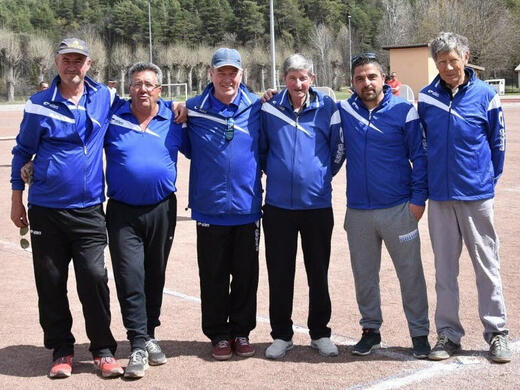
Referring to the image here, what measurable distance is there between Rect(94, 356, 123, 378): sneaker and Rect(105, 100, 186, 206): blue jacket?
3.39 ft

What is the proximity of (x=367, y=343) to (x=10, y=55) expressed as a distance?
6952 centimetres

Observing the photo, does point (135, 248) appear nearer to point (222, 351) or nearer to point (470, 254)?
point (222, 351)

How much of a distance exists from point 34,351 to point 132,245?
46.8 inches

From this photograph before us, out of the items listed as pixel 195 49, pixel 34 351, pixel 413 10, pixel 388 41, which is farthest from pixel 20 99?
pixel 34 351

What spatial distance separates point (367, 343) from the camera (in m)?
4.96

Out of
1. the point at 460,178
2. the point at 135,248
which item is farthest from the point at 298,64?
the point at 135,248

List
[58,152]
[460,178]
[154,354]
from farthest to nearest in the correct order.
Answer: [154,354] → [460,178] → [58,152]

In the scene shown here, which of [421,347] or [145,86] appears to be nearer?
[145,86]

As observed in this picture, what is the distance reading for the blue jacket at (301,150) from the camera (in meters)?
4.84

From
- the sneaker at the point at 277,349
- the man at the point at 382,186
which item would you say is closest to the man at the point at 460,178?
the man at the point at 382,186

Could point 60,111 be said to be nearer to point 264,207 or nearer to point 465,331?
point 264,207

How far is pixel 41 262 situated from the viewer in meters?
4.71

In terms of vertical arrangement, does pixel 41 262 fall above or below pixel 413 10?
below

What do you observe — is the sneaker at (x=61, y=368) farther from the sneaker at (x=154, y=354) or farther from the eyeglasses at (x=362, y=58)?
the eyeglasses at (x=362, y=58)
